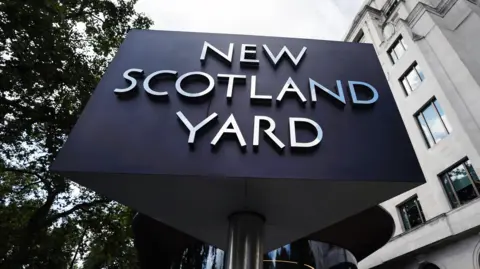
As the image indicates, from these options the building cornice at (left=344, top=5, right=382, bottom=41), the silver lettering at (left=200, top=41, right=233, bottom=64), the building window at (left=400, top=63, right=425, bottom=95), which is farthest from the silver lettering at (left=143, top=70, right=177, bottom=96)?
the building cornice at (left=344, top=5, right=382, bottom=41)

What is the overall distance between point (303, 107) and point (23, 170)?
12612 mm

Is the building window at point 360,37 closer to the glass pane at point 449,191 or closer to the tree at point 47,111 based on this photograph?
the glass pane at point 449,191

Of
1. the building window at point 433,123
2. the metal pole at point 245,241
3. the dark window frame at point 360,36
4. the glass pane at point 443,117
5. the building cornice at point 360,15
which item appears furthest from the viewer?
the dark window frame at point 360,36

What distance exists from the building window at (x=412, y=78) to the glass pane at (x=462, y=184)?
572 cm

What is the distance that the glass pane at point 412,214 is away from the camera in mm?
15517

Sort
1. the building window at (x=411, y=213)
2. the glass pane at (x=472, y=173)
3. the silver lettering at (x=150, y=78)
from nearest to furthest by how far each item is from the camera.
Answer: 1. the silver lettering at (x=150, y=78)
2. the glass pane at (x=472, y=173)
3. the building window at (x=411, y=213)

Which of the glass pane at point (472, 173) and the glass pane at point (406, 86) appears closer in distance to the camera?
the glass pane at point (472, 173)

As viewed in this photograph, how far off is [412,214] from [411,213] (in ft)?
0.34

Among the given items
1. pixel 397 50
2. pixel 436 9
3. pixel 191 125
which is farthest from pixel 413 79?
pixel 191 125

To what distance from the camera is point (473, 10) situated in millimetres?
17281

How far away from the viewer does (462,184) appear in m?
13.6

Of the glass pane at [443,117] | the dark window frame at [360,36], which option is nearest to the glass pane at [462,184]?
the glass pane at [443,117]

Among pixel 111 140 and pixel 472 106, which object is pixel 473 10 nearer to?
pixel 472 106

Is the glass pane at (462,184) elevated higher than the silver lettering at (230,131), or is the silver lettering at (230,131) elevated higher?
the glass pane at (462,184)
